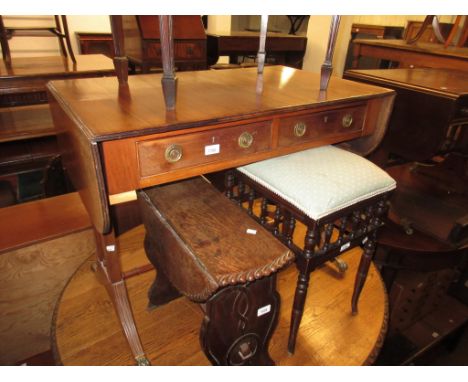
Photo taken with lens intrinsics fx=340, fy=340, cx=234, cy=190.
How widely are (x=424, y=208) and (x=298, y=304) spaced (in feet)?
4.26

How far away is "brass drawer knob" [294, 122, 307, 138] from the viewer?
3.60 feet

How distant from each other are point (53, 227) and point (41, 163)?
109 cm

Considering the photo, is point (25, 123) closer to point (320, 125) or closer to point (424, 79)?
point (320, 125)

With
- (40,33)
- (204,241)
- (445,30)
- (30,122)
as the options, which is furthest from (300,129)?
(40,33)

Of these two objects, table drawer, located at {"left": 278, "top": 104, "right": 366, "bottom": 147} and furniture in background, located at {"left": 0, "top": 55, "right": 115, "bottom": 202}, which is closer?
table drawer, located at {"left": 278, "top": 104, "right": 366, "bottom": 147}

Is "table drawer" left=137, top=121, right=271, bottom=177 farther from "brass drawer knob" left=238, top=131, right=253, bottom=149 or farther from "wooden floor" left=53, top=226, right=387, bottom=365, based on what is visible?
"wooden floor" left=53, top=226, right=387, bottom=365

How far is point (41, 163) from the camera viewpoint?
2.38 m

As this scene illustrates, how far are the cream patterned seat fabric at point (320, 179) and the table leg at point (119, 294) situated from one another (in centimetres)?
54

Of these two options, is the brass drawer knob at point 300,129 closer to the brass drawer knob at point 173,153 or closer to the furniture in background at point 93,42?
the brass drawer knob at point 173,153

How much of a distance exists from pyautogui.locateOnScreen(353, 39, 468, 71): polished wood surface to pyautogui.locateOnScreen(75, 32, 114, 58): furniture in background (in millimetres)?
2961

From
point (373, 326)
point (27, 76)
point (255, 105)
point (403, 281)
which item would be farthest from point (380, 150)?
point (27, 76)

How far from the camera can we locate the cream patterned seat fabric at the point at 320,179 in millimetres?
1032

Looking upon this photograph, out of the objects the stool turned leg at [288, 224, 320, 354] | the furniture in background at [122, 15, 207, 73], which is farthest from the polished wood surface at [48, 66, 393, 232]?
the furniture in background at [122, 15, 207, 73]
